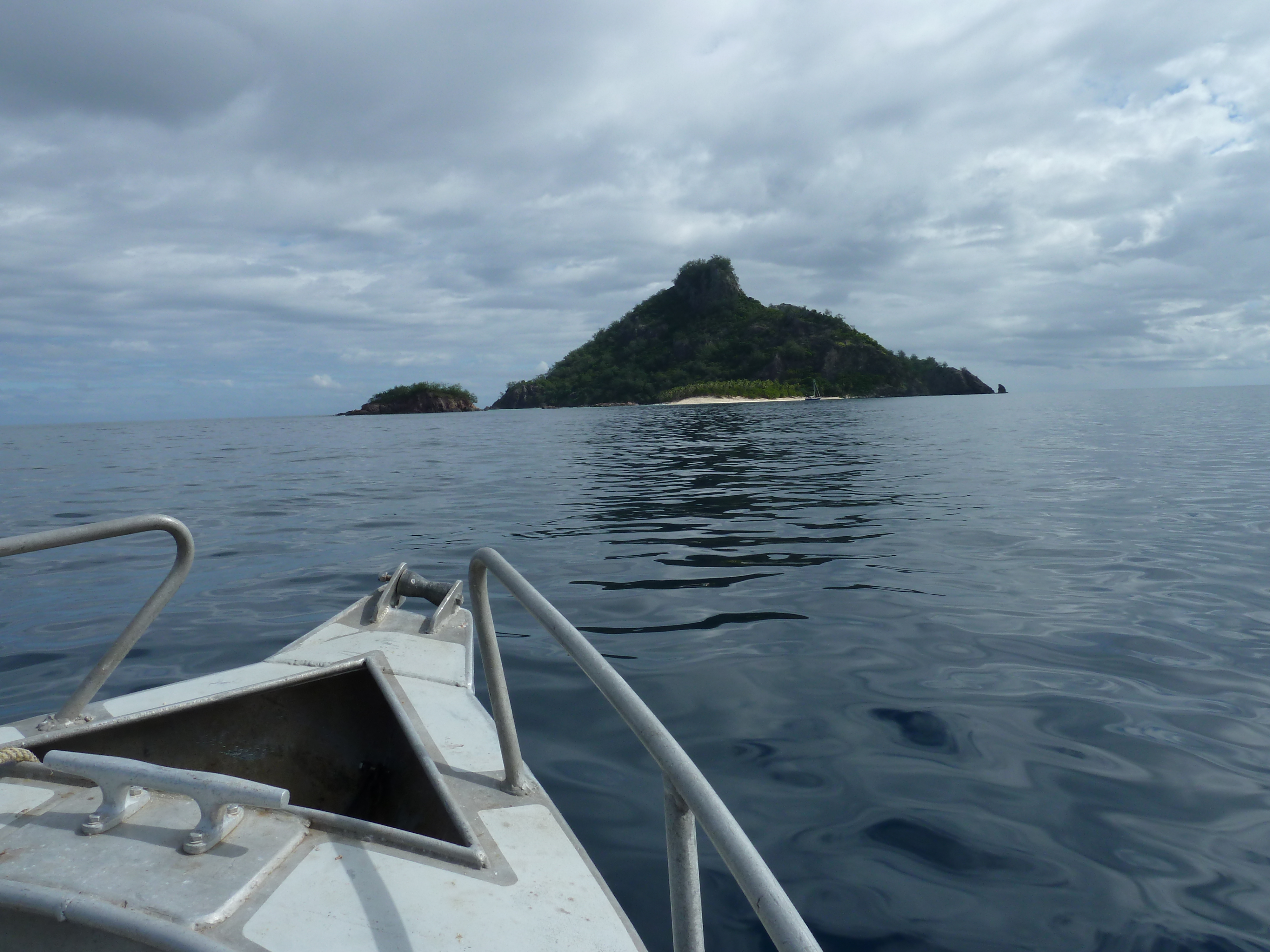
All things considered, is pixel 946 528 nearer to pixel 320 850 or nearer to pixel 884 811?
pixel 884 811

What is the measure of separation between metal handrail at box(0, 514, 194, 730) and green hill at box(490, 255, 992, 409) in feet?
322

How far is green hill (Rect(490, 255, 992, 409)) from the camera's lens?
10750cm

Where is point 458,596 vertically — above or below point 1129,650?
above

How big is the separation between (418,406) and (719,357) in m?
50.1

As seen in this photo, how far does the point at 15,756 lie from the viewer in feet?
6.77

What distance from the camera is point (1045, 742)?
11.5 ft

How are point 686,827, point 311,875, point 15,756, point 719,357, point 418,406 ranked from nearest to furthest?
point 686,827 → point 311,875 → point 15,756 → point 719,357 → point 418,406

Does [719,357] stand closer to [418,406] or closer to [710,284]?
[710,284]

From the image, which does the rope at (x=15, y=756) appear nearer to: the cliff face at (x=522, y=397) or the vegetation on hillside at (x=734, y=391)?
the vegetation on hillside at (x=734, y=391)

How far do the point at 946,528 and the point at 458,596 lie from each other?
21.4 ft

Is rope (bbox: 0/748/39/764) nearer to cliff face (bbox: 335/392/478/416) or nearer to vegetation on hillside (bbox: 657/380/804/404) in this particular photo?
vegetation on hillside (bbox: 657/380/804/404)

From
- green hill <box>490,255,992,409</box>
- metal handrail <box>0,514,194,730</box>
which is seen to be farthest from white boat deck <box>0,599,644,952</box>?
green hill <box>490,255,992,409</box>

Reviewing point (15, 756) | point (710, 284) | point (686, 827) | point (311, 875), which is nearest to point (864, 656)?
point (311, 875)

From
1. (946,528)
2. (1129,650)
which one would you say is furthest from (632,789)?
(946,528)
